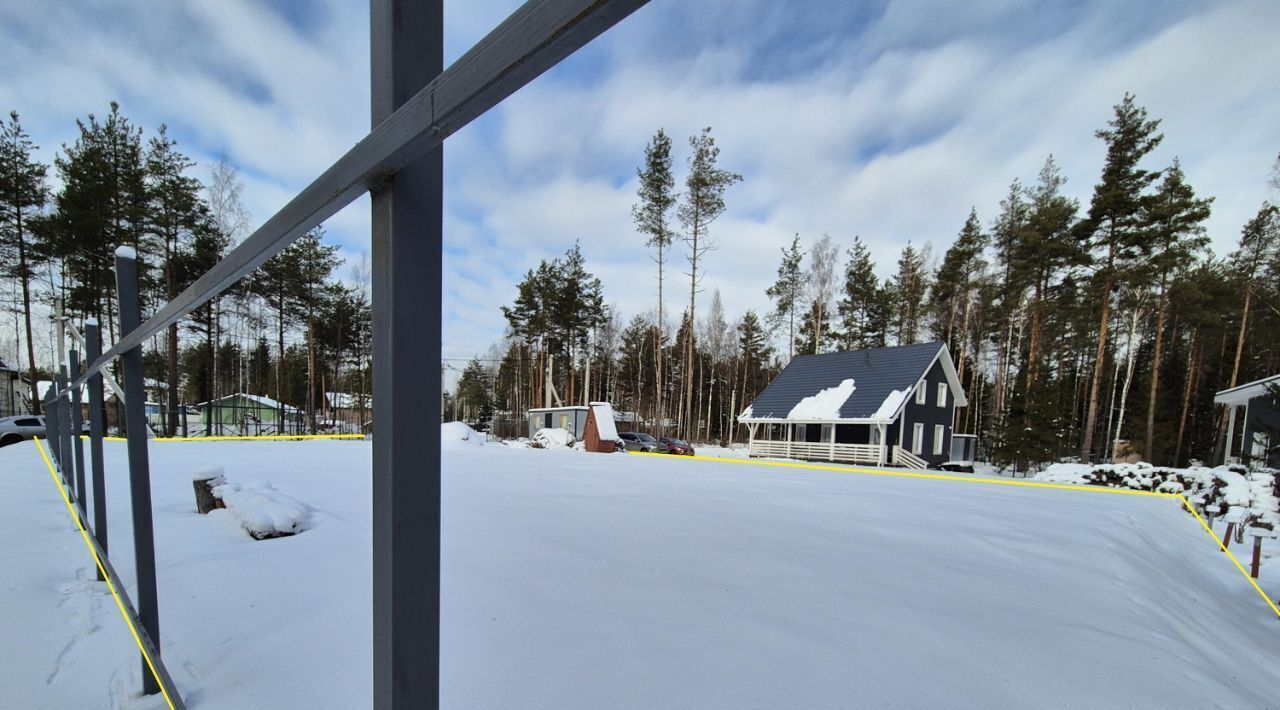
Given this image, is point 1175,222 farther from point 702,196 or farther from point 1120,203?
point 702,196

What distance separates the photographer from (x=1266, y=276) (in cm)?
1698

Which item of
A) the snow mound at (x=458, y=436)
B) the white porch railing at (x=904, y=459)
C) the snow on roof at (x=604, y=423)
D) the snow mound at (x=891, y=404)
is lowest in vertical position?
the white porch railing at (x=904, y=459)

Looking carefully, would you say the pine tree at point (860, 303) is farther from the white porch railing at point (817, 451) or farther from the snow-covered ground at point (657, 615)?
the snow-covered ground at point (657, 615)

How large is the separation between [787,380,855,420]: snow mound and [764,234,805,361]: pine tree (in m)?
9.37

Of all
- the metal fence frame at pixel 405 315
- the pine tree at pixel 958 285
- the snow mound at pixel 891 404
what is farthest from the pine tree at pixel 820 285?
the metal fence frame at pixel 405 315

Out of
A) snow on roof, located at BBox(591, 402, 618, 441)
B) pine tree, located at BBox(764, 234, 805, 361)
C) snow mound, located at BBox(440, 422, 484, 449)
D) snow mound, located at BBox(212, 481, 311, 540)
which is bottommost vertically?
snow mound, located at BBox(212, 481, 311, 540)

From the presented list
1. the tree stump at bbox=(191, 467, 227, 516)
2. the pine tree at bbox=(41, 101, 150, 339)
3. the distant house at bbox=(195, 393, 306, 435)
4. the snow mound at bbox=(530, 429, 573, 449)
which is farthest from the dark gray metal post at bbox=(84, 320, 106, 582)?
the distant house at bbox=(195, 393, 306, 435)

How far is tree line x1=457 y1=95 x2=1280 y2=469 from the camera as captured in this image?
15.9 m

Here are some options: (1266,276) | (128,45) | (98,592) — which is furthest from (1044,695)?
(1266,276)

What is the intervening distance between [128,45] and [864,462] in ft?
55.8

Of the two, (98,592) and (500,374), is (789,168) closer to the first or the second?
(98,592)

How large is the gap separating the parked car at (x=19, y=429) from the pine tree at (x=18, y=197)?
15.4 ft

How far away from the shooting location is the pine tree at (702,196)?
62.1ft

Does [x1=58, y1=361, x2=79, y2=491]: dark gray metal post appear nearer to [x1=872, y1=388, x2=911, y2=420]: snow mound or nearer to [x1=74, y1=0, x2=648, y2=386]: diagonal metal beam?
[x1=74, y1=0, x2=648, y2=386]: diagonal metal beam
